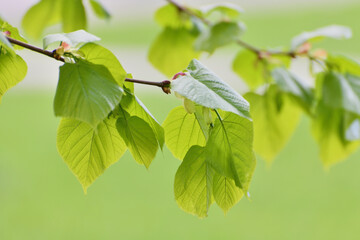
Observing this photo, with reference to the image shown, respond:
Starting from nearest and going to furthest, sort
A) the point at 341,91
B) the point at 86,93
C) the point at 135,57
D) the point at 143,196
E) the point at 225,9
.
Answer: the point at 86,93
the point at 341,91
the point at 225,9
the point at 143,196
the point at 135,57

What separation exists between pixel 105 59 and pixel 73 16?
0.37m

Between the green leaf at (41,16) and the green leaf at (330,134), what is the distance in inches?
15.0

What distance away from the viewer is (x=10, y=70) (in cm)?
37

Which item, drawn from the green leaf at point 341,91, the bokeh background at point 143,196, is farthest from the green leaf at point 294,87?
the bokeh background at point 143,196

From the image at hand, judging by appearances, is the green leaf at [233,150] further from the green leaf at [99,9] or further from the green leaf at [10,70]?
the green leaf at [99,9]

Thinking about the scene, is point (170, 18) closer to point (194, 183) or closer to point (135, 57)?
point (194, 183)

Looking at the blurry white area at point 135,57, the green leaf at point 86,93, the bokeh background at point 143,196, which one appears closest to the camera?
the green leaf at point 86,93

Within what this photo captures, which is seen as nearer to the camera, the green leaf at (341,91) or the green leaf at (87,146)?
the green leaf at (87,146)

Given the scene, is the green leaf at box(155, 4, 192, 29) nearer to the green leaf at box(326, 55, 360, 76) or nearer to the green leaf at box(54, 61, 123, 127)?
the green leaf at box(326, 55, 360, 76)

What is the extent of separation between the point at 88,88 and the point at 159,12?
512mm

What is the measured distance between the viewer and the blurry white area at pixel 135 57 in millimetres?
2766

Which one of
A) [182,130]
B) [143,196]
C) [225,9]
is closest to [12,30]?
[182,130]

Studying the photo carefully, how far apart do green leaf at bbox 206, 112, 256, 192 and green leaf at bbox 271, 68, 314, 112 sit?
31 centimetres

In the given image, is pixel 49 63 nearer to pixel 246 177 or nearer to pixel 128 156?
pixel 128 156
